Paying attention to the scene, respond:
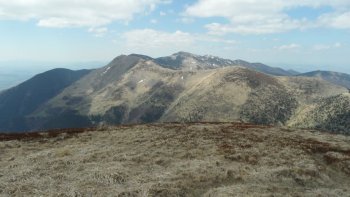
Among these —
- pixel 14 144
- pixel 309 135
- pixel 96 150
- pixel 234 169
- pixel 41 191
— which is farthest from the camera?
A: pixel 309 135

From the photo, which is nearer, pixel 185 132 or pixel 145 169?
pixel 145 169

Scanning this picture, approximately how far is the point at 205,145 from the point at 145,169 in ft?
33.5

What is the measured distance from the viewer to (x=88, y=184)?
2709cm

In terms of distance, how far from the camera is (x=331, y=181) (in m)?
31.0

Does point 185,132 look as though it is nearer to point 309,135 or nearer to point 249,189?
point 309,135

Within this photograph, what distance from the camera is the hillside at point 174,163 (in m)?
26.5

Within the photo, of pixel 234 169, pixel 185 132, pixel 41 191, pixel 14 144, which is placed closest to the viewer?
pixel 41 191

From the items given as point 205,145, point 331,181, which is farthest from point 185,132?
Answer: point 331,181

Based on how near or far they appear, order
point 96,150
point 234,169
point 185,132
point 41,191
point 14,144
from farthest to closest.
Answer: point 185,132 < point 14,144 < point 96,150 < point 234,169 < point 41,191

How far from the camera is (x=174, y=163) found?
33.0 meters

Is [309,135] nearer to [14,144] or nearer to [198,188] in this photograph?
[198,188]

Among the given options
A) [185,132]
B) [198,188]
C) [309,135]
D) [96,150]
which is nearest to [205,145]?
[185,132]

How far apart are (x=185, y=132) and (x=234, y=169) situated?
16.9m

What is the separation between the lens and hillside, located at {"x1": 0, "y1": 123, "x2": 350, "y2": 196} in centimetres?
2650
